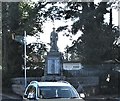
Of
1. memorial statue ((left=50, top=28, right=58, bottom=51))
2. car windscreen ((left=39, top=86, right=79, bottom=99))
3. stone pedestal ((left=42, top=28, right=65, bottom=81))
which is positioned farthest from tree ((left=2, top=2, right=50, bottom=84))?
car windscreen ((left=39, top=86, right=79, bottom=99))

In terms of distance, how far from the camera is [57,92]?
14484 millimetres

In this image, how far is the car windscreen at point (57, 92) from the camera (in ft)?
46.9

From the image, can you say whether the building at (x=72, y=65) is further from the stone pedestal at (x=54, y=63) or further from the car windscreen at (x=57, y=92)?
the car windscreen at (x=57, y=92)

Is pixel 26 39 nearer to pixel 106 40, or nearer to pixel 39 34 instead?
pixel 39 34

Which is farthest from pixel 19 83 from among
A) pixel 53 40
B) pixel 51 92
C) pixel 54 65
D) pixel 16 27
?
pixel 51 92

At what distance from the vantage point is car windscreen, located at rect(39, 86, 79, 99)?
46.9 ft

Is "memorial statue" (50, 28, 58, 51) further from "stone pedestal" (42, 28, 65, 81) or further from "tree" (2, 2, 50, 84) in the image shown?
"tree" (2, 2, 50, 84)

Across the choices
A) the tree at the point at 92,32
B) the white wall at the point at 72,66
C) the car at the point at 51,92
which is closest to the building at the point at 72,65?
the white wall at the point at 72,66

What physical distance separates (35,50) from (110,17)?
10.2 meters

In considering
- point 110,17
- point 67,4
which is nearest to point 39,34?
point 67,4

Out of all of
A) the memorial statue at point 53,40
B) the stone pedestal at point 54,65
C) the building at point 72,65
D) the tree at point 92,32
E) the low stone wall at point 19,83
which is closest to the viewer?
the tree at point 92,32

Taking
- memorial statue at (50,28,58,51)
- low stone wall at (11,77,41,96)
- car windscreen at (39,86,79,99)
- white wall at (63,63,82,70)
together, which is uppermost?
memorial statue at (50,28,58,51)

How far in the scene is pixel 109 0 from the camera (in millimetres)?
34344

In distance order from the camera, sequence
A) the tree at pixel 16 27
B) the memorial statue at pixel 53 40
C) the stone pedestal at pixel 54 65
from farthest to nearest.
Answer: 1. the tree at pixel 16 27
2. the memorial statue at pixel 53 40
3. the stone pedestal at pixel 54 65
